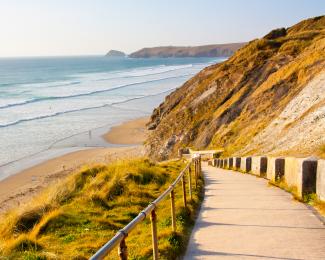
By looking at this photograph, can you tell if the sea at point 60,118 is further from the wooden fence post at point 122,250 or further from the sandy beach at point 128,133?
the wooden fence post at point 122,250

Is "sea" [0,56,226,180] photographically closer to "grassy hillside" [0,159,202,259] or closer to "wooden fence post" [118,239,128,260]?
"grassy hillside" [0,159,202,259]

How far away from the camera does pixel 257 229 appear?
7480 mm

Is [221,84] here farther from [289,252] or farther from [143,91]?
[143,91]

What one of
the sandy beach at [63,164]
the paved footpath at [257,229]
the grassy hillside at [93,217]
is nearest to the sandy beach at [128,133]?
the sandy beach at [63,164]

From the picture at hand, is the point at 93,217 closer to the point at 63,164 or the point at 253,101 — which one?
the point at 253,101

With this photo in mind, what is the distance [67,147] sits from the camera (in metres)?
40.6

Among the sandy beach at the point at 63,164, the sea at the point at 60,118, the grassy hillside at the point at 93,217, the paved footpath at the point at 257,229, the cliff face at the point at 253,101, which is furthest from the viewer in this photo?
the sea at the point at 60,118

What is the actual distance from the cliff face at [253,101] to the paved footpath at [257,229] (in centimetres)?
800

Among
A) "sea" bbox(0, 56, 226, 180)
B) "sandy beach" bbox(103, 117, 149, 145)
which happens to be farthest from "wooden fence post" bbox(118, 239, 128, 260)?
"sandy beach" bbox(103, 117, 149, 145)

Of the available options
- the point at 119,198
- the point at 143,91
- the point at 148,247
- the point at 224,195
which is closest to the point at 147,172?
the point at 119,198

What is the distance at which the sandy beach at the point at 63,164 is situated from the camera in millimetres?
25978

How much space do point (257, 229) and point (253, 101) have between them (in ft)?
86.5

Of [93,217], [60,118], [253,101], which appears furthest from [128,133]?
[93,217]

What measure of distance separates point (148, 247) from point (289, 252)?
200 centimetres
